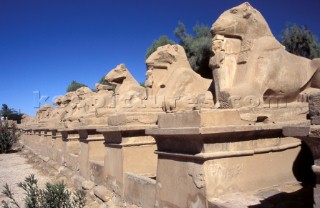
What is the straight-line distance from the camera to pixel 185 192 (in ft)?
10.4

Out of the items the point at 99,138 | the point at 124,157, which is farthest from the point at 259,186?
the point at 99,138

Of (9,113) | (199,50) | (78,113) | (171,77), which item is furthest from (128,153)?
(9,113)

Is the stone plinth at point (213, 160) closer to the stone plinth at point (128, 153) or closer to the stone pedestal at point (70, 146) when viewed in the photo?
the stone plinth at point (128, 153)

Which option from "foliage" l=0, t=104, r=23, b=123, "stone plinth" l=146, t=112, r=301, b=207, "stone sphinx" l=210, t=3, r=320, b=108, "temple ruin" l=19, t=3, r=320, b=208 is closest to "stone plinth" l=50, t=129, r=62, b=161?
"temple ruin" l=19, t=3, r=320, b=208

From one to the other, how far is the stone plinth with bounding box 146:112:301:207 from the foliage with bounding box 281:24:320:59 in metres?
14.7

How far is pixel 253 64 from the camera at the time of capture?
4543 mm

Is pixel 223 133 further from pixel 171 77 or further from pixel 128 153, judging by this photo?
pixel 171 77

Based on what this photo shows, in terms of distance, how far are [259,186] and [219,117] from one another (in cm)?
93

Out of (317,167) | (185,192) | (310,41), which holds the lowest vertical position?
(185,192)

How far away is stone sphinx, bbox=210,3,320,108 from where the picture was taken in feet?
14.6

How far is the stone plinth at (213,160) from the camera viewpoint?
2.95 metres

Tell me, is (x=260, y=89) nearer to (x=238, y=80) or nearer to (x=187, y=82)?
(x=238, y=80)

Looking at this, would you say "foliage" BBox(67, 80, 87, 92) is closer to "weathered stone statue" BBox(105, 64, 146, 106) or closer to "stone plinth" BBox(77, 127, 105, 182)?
"weathered stone statue" BBox(105, 64, 146, 106)

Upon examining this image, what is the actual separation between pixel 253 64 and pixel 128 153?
2175mm
